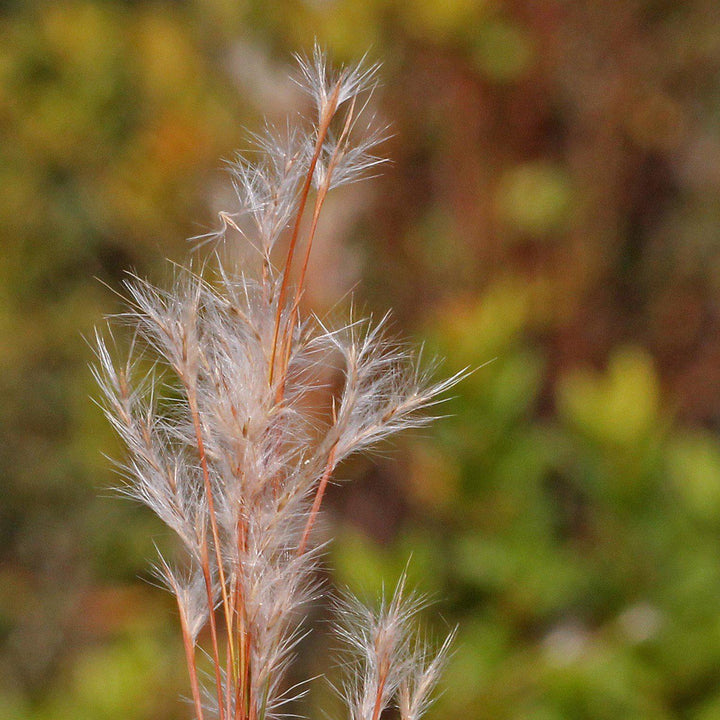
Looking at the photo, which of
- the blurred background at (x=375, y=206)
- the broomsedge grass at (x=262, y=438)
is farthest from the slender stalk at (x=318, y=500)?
the blurred background at (x=375, y=206)

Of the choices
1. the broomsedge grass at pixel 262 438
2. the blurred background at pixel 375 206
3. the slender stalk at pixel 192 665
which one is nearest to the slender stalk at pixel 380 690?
the broomsedge grass at pixel 262 438

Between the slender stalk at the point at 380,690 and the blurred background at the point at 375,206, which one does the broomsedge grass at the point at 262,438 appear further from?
the blurred background at the point at 375,206

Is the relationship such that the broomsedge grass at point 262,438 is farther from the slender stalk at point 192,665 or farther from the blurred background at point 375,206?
the blurred background at point 375,206

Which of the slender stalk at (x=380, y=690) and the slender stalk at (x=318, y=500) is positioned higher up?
the slender stalk at (x=318, y=500)

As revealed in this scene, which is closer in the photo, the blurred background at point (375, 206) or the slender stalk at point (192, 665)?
the slender stalk at point (192, 665)

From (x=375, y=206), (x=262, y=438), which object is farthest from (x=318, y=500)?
(x=375, y=206)

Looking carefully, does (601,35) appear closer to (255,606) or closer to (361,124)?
(361,124)

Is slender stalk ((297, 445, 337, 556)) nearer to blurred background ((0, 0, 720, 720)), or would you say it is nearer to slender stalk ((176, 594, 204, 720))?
slender stalk ((176, 594, 204, 720))

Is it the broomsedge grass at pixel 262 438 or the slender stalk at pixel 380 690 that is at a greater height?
the broomsedge grass at pixel 262 438

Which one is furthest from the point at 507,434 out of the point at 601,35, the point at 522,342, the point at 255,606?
the point at 601,35
